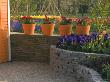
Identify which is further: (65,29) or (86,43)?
(65,29)

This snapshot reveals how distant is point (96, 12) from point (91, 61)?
5272 mm

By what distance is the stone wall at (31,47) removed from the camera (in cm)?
1096

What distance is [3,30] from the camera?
10.9 meters

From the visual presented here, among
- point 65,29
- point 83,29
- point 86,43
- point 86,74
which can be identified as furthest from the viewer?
point 65,29

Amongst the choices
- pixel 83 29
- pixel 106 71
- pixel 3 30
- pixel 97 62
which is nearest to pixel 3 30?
pixel 3 30

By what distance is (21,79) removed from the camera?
873 cm

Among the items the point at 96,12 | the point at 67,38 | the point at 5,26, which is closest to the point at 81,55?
the point at 67,38

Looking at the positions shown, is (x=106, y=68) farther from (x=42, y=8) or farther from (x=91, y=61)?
(x=42, y=8)

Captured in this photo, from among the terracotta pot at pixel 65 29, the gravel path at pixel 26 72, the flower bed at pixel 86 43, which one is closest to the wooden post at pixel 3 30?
the gravel path at pixel 26 72

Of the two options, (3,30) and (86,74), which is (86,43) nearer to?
(86,74)

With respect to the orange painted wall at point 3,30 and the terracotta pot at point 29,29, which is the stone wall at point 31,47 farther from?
the orange painted wall at point 3,30

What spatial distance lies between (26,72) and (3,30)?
1.85 metres

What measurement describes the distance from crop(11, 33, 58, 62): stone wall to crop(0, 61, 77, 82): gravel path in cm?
29

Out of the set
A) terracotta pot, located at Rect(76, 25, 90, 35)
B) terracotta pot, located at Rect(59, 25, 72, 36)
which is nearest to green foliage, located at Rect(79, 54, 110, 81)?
terracotta pot, located at Rect(76, 25, 90, 35)
